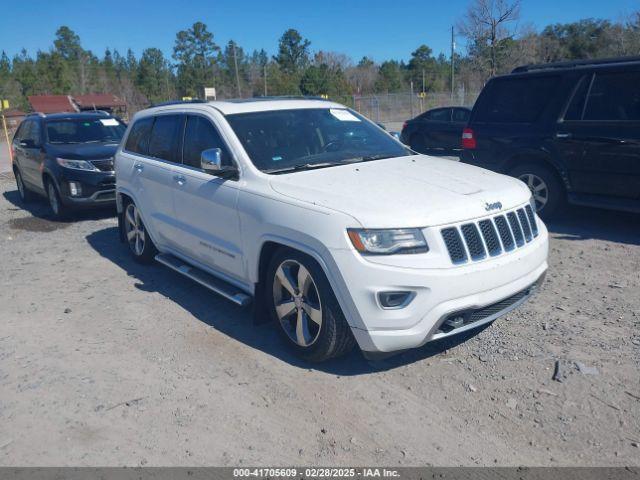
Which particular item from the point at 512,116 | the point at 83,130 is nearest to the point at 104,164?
the point at 83,130

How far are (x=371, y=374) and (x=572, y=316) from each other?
6.08ft

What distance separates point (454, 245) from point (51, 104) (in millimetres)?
48836

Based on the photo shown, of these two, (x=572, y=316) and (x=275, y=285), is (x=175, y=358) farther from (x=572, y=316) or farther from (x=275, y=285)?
(x=572, y=316)

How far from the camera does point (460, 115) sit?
53.4 ft

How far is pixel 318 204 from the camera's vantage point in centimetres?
367

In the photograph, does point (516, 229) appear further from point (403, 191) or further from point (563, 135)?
point (563, 135)

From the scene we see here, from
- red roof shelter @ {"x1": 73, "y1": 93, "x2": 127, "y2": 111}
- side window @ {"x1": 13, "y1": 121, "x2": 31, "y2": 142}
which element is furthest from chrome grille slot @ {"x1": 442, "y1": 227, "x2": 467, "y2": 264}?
red roof shelter @ {"x1": 73, "y1": 93, "x2": 127, "y2": 111}

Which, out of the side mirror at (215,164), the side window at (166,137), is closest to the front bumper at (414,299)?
the side mirror at (215,164)

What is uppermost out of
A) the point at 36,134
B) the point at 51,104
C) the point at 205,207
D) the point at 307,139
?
the point at 51,104

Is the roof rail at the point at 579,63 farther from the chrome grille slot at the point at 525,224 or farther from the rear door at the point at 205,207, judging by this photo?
A: the rear door at the point at 205,207

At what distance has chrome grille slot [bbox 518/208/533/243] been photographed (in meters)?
3.98

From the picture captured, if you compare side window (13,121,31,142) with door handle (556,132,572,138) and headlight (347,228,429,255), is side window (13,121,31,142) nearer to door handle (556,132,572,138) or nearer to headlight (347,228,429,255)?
door handle (556,132,572,138)

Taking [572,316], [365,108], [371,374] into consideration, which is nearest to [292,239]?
[371,374]

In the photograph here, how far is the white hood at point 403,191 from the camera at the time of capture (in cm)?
346
